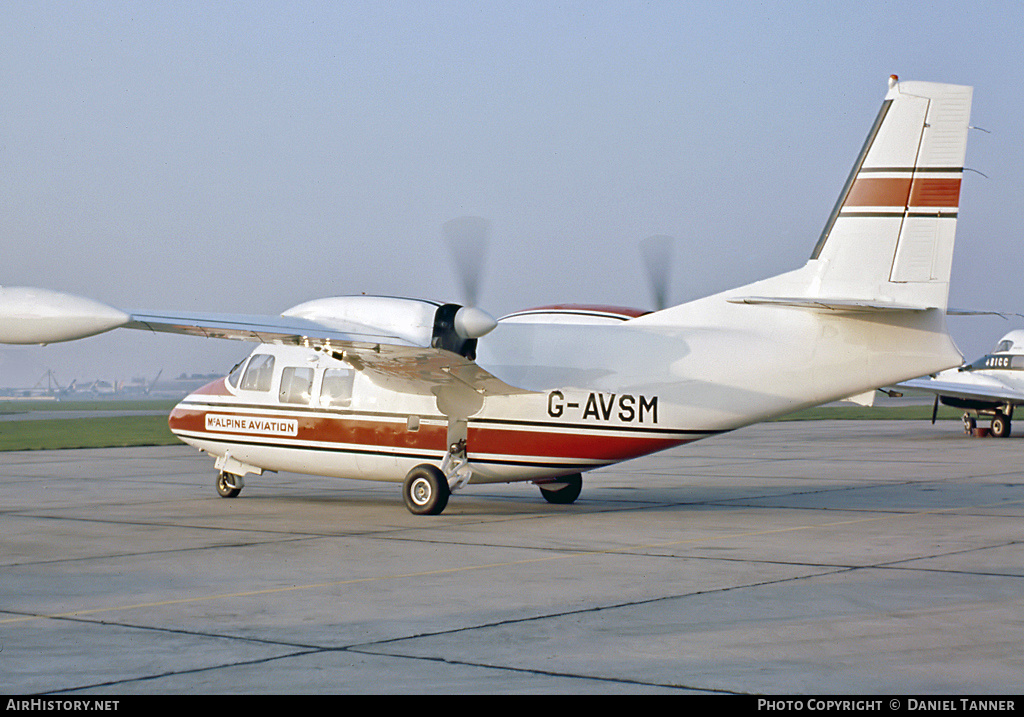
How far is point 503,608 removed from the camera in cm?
953

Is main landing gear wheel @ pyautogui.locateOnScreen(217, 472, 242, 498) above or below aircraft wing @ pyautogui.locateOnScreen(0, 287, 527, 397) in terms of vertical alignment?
below

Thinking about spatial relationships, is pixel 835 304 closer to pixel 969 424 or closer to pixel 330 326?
pixel 330 326

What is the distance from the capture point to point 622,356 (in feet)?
54.6

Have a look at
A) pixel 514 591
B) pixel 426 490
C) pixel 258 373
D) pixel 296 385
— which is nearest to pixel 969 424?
pixel 426 490

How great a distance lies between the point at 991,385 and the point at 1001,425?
1.64m

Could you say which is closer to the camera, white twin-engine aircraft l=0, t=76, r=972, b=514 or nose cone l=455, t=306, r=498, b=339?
nose cone l=455, t=306, r=498, b=339

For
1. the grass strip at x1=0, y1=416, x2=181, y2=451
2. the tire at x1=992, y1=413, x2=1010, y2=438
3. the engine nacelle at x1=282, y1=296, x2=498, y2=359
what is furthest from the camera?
the tire at x1=992, y1=413, x2=1010, y2=438

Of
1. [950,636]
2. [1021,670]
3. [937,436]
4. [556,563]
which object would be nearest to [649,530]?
[556,563]

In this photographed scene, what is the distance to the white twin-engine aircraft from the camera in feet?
49.6

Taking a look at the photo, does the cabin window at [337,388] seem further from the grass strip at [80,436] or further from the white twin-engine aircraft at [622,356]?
the grass strip at [80,436]

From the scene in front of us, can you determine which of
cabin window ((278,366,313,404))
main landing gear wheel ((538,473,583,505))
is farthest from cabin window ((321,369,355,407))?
main landing gear wheel ((538,473,583,505))

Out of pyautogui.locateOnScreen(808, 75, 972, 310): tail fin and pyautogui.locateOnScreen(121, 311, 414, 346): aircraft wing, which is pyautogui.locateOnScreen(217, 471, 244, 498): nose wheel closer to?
pyautogui.locateOnScreen(121, 311, 414, 346): aircraft wing

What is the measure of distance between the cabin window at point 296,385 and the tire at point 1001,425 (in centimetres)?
3016

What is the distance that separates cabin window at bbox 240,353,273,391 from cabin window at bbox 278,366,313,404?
1.19 feet
